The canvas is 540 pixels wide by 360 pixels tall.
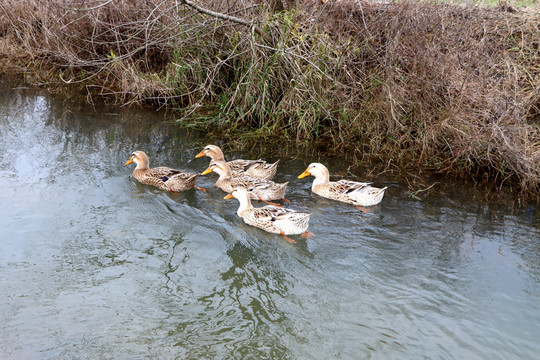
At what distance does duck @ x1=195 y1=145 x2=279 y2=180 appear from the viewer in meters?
9.02

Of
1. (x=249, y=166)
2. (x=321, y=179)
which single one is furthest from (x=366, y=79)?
(x=249, y=166)

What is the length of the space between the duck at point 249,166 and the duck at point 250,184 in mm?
268

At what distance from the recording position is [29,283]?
19.5 feet

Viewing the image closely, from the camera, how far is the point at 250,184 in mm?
8547

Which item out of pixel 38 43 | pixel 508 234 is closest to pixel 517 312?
pixel 508 234

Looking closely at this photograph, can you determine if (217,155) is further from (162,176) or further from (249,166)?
(162,176)

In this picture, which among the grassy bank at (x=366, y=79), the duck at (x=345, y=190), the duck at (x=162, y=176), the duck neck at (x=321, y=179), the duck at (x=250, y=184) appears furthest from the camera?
the grassy bank at (x=366, y=79)

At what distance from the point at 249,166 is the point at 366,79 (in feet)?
10.6

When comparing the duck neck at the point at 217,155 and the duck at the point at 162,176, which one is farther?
the duck neck at the point at 217,155

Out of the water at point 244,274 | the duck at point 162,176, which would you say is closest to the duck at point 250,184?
the water at point 244,274

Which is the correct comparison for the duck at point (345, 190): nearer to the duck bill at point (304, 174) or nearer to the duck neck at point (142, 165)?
the duck bill at point (304, 174)

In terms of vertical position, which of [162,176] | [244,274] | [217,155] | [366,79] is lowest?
[244,274]

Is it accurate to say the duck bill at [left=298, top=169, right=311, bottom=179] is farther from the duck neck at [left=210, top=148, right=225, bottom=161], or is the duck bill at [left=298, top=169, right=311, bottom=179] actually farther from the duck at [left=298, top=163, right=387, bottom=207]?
the duck neck at [left=210, top=148, right=225, bottom=161]

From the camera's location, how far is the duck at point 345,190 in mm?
8211
